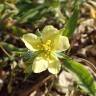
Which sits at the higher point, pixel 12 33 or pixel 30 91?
pixel 12 33

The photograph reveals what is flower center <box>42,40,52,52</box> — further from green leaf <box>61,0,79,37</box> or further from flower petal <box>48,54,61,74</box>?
green leaf <box>61,0,79,37</box>

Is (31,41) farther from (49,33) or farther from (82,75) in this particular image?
(82,75)

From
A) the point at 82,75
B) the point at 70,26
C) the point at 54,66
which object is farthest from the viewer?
the point at 70,26

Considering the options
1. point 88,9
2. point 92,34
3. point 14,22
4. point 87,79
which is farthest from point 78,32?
point 87,79

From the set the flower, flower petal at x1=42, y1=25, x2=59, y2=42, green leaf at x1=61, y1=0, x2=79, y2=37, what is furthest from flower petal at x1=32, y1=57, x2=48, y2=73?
green leaf at x1=61, y1=0, x2=79, y2=37

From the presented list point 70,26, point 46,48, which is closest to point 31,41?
point 46,48

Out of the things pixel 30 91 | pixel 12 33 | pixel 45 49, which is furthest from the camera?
pixel 12 33

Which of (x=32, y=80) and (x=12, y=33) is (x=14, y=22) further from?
(x=32, y=80)
